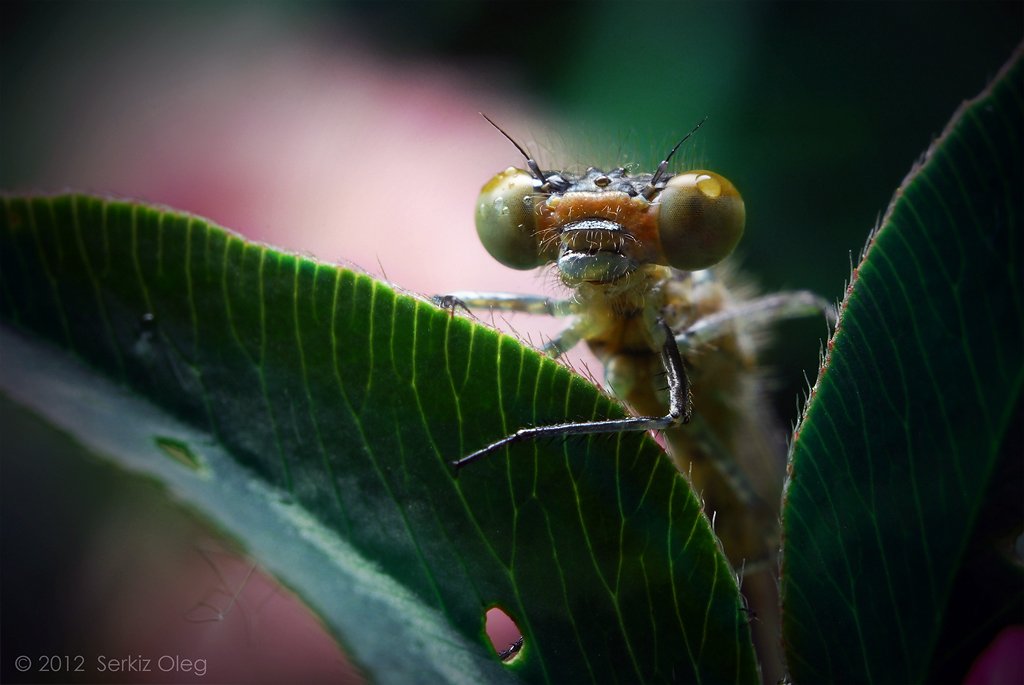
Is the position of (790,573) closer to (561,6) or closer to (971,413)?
(971,413)

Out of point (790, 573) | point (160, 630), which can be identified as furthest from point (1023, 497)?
point (160, 630)

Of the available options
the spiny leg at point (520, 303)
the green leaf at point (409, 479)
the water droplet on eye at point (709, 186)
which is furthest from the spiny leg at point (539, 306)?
the green leaf at point (409, 479)

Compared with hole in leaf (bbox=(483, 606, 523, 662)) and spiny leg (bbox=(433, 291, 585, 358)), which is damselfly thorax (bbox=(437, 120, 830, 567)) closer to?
spiny leg (bbox=(433, 291, 585, 358))

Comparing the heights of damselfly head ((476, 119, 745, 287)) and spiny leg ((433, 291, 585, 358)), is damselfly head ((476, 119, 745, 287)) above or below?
above

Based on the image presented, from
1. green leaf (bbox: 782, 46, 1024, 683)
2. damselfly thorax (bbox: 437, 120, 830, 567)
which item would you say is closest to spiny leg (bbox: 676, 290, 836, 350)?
damselfly thorax (bbox: 437, 120, 830, 567)

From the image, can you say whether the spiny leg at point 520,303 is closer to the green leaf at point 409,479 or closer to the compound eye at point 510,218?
the compound eye at point 510,218

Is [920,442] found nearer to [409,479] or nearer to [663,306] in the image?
[409,479]
